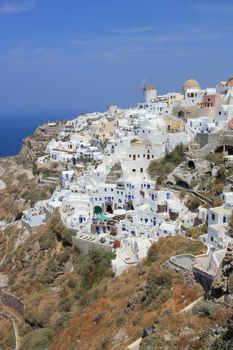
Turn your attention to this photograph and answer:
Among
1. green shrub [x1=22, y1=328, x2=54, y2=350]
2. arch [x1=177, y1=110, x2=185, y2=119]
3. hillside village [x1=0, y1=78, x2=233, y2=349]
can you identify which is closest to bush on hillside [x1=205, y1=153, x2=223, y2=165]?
hillside village [x1=0, y1=78, x2=233, y2=349]

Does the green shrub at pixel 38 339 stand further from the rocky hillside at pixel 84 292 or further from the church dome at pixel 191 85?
the church dome at pixel 191 85

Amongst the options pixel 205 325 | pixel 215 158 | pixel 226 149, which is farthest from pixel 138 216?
pixel 205 325

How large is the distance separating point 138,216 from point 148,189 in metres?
3.38

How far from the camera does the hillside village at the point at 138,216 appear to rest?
2098cm

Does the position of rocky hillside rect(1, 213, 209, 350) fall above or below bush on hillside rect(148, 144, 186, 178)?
below

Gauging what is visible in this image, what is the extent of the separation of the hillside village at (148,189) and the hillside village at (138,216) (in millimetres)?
77

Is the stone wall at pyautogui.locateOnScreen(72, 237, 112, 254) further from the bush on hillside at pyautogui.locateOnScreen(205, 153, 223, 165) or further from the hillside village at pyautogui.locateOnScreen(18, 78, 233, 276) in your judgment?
the bush on hillside at pyautogui.locateOnScreen(205, 153, 223, 165)

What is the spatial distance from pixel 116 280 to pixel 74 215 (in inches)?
391

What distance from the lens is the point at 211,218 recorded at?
23.5 metres

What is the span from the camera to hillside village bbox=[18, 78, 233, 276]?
25.5 meters

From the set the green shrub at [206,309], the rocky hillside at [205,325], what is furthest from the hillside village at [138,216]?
the green shrub at [206,309]

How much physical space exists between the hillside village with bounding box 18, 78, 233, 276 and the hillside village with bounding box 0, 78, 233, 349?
0.08 m

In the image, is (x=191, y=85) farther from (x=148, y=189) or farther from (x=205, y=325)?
(x=205, y=325)

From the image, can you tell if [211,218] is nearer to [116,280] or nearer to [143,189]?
[116,280]
